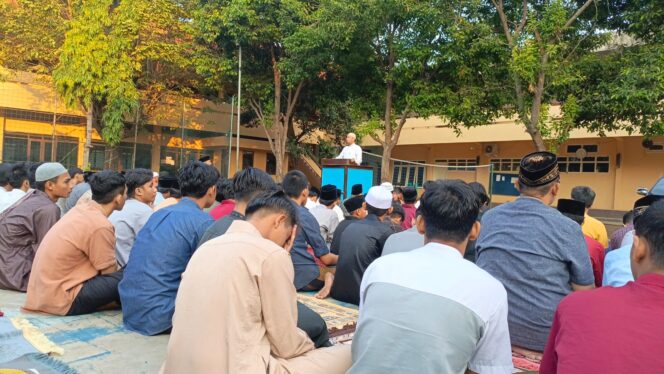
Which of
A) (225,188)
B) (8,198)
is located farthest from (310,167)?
(8,198)

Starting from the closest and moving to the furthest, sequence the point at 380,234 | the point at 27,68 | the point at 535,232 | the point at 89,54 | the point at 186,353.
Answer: the point at 186,353
the point at 535,232
the point at 380,234
the point at 89,54
the point at 27,68

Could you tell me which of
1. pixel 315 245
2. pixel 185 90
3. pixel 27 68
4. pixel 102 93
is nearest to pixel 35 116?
pixel 27 68

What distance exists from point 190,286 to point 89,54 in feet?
52.0

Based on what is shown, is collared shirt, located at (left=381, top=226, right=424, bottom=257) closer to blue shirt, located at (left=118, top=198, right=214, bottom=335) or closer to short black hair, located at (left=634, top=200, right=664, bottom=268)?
blue shirt, located at (left=118, top=198, right=214, bottom=335)

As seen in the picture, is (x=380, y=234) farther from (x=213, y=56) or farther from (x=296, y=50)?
(x=213, y=56)

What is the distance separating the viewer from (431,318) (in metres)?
1.70

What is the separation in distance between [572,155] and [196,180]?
66.5 feet

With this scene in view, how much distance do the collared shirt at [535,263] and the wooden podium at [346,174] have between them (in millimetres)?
7246

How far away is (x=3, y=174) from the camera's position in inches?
256

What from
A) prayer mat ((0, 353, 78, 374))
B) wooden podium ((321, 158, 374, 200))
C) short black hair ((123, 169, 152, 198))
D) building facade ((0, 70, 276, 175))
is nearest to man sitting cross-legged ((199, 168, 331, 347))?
prayer mat ((0, 353, 78, 374))

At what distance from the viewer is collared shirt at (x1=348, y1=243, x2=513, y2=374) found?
1.70m

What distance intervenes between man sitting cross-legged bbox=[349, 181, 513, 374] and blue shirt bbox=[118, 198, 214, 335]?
1.92 meters

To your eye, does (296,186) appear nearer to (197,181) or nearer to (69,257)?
(197,181)

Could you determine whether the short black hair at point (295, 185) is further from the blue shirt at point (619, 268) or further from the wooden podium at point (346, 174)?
the wooden podium at point (346, 174)
